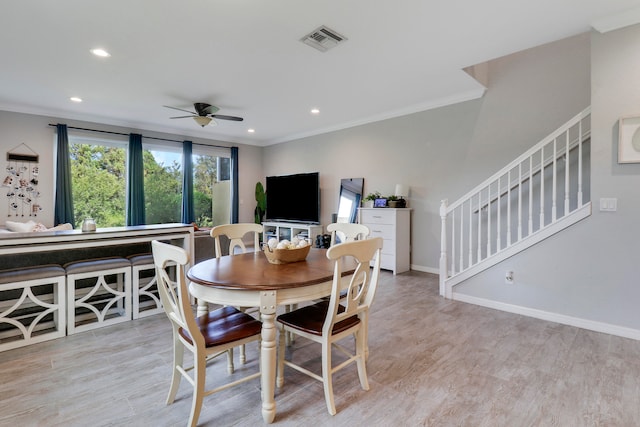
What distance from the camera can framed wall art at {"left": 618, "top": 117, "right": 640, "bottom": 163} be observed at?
2.56 meters

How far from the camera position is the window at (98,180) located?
5.62 meters

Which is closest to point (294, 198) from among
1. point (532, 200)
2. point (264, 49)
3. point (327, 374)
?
point (264, 49)

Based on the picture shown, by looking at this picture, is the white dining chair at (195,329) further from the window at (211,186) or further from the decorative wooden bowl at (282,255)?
the window at (211,186)

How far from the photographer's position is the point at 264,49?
3090mm

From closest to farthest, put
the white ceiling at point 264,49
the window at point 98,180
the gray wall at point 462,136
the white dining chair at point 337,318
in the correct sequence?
the white dining chair at point 337,318 → the white ceiling at point 264,49 → the gray wall at point 462,136 → the window at point 98,180

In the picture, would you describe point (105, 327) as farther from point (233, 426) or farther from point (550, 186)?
point (550, 186)

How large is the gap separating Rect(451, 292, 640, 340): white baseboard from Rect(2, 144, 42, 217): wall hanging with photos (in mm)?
6592

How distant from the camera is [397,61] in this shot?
3354 mm

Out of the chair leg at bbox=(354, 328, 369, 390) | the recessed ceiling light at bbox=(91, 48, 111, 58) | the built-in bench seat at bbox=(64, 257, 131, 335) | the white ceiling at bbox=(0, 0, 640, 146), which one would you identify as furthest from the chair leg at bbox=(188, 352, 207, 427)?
the recessed ceiling light at bbox=(91, 48, 111, 58)

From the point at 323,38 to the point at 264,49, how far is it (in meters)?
0.63

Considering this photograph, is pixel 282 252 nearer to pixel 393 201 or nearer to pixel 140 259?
pixel 140 259

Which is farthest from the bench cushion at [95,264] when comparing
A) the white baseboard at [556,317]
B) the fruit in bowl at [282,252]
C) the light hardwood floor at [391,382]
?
the white baseboard at [556,317]

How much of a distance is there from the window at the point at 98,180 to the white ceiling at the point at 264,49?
0.89 metres

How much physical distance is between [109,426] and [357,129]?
17.9 feet
